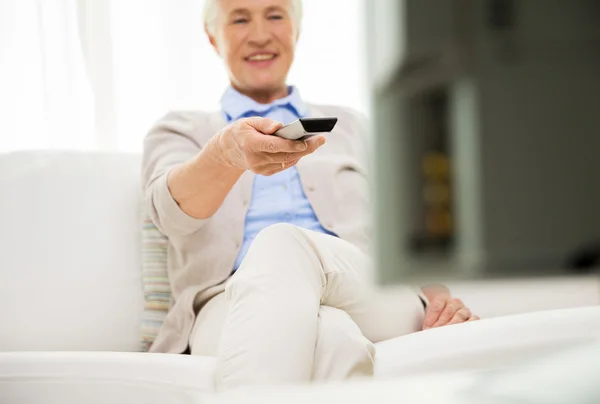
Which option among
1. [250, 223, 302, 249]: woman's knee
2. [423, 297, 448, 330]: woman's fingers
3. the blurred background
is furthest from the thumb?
the blurred background

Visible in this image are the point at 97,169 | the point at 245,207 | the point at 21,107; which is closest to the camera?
the point at 245,207

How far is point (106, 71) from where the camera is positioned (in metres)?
2.05

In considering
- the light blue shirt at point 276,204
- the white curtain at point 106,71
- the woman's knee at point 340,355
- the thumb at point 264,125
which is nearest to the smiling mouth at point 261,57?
the light blue shirt at point 276,204

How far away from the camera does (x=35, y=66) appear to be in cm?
203

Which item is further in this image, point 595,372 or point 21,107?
point 21,107

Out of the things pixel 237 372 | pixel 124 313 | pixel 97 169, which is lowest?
pixel 124 313

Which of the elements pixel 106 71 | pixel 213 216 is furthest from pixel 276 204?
pixel 106 71

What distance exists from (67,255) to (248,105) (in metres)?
0.45

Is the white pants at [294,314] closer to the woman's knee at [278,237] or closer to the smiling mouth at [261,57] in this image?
the woman's knee at [278,237]

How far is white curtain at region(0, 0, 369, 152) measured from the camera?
201cm

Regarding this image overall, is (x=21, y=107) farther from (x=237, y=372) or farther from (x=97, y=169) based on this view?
(x=237, y=372)

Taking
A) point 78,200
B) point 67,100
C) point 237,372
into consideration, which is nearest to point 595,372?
point 237,372

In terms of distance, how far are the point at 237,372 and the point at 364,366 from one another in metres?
0.15

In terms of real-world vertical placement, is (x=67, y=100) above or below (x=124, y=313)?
above
